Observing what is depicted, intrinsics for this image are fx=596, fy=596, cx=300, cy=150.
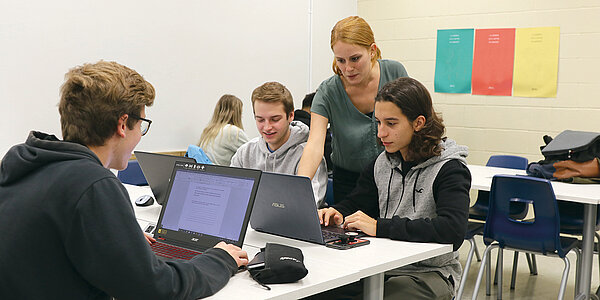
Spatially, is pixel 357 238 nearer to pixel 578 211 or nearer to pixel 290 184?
pixel 290 184

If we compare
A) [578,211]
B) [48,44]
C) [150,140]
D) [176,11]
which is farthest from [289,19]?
[578,211]

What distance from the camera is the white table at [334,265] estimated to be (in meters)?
1.50

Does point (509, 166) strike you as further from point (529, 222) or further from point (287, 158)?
point (287, 158)

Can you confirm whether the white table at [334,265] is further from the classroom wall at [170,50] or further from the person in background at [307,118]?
the classroom wall at [170,50]

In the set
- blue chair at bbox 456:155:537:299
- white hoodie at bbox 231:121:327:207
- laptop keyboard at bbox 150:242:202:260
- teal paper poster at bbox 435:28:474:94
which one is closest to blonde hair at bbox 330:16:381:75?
white hoodie at bbox 231:121:327:207

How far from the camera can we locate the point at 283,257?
5.24 ft

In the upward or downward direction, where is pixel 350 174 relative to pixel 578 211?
upward

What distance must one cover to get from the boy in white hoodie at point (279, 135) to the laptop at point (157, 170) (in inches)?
19.7

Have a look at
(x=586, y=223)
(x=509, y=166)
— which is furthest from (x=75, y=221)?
(x=509, y=166)

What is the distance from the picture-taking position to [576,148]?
360 cm

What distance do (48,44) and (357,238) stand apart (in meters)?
3.02

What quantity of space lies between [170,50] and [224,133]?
820 mm

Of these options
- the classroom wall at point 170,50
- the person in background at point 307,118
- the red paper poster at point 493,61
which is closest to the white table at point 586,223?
the person in background at point 307,118

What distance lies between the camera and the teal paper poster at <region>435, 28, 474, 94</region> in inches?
227
